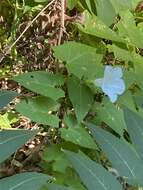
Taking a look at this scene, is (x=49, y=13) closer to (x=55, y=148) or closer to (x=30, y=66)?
(x=30, y=66)

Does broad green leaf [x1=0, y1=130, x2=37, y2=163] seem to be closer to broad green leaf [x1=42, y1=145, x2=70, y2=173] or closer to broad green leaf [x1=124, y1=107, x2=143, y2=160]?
broad green leaf [x1=124, y1=107, x2=143, y2=160]

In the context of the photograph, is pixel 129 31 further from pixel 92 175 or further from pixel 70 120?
pixel 92 175

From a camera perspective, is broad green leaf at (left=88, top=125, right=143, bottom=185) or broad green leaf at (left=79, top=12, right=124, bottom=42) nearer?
broad green leaf at (left=88, top=125, right=143, bottom=185)

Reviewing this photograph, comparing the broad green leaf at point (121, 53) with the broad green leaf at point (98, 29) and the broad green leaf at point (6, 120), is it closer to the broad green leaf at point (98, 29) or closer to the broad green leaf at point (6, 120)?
the broad green leaf at point (98, 29)

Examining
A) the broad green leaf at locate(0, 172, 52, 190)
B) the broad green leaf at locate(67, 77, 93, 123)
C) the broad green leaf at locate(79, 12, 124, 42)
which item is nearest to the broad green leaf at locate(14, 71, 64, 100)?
the broad green leaf at locate(67, 77, 93, 123)

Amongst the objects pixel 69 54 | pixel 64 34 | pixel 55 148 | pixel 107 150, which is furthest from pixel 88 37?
pixel 107 150

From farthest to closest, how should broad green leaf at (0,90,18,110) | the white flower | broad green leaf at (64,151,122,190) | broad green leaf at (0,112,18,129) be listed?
broad green leaf at (0,112,18,129) → the white flower → broad green leaf at (0,90,18,110) → broad green leaf at (64,151,122,190)

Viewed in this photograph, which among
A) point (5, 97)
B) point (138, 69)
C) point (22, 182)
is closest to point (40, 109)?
point (138, 69)
